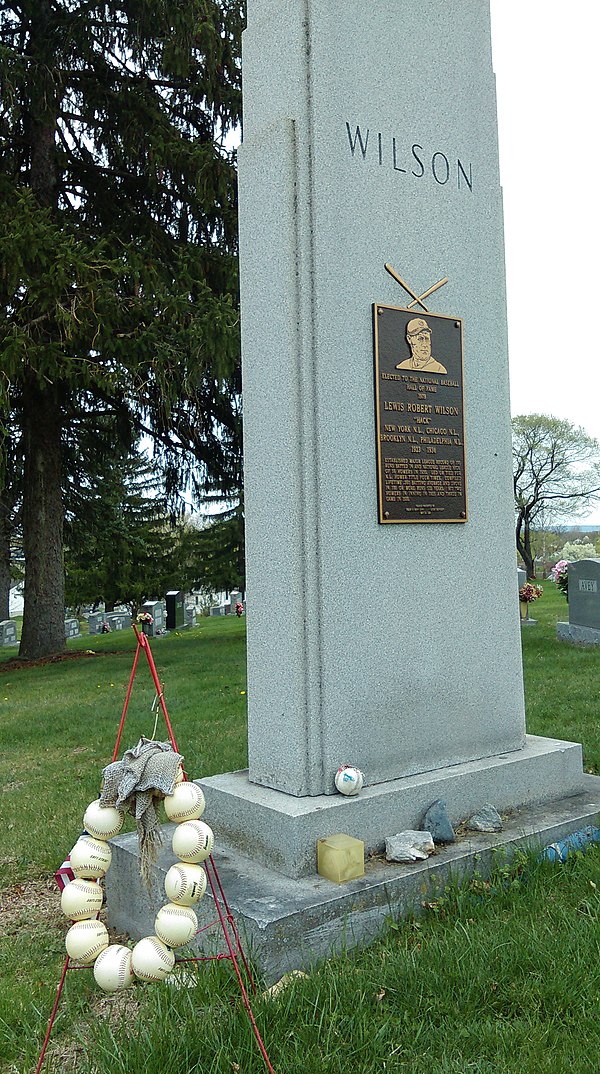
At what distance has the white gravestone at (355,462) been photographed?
3.90m

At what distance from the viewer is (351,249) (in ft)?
13.3

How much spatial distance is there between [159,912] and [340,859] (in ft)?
3.52

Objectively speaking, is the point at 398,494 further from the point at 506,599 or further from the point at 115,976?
the point at 115,976

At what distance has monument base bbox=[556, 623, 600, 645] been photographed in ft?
39.8

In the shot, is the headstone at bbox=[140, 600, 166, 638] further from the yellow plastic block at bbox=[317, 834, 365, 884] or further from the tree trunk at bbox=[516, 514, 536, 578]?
the tree trunk at bbox=[516, 514, 536, 578]

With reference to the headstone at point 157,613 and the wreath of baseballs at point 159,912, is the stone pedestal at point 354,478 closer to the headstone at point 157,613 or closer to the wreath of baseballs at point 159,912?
the wreath of baseballs at point 159,912

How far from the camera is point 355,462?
13.2 feet

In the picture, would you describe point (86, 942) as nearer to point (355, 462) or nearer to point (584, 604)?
point (355, 462)

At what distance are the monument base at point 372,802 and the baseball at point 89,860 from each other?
1.05m

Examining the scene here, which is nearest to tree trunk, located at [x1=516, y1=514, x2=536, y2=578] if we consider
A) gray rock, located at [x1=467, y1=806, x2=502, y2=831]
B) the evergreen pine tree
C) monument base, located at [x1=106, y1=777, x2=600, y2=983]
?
the evergreen pine tree

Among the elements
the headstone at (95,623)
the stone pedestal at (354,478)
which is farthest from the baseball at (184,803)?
the headstone at (95,623)

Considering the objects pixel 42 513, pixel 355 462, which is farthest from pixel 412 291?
pixel 42 513

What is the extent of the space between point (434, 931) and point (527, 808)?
1.30m

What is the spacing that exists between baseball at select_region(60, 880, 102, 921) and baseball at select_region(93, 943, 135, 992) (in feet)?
0.49
